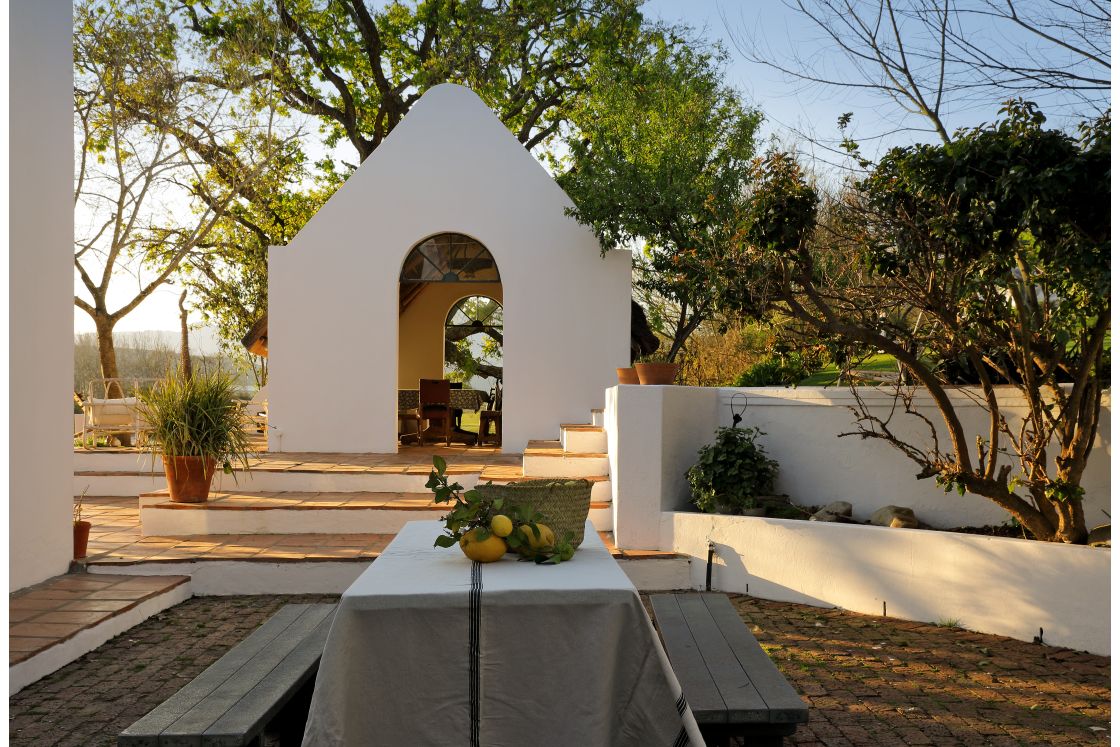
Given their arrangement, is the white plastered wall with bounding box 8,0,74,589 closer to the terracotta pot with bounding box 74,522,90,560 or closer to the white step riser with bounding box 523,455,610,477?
the terracotta pot with bounding box 74,522,90,560

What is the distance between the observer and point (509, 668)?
2.70m

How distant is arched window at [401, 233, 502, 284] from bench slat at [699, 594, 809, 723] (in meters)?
7.16

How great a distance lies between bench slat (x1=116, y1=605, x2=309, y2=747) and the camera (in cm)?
257

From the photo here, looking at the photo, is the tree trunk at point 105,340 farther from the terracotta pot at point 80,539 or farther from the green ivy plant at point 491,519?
the green ivy plant at point 491,519

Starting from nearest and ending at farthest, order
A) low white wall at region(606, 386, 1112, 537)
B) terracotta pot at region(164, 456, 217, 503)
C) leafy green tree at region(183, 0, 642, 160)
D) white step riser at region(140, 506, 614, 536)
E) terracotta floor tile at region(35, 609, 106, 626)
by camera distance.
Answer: terracotta floor tile at region(35, 609, 106, 626) < low white wall at region(606, 386, 1112, 537) < white step riser at region(140, 506, 614, 536) < terracotta pot at region(164, 456, 217, 503) < leafy green tree at region(183, 0, 642, 160)

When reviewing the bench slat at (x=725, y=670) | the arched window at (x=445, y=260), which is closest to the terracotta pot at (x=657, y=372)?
the arched window at (x=445, y=260)

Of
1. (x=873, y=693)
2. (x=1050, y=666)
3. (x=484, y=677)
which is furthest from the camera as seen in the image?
(x=1050, y=666)

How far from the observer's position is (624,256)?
10.2 meters

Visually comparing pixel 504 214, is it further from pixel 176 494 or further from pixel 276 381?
pixel 176 494

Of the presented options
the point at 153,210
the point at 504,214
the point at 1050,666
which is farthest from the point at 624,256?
the point at 153,210

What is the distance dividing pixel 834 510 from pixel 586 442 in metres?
2.59

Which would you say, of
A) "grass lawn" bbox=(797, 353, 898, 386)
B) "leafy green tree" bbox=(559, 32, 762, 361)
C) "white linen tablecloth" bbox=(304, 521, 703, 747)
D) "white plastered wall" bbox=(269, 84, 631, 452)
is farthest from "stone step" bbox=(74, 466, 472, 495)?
"white linen tablecloth" bbox=(304, 521, 703, 747)

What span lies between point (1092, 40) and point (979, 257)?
72.3 inches

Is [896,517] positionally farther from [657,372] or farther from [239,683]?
[239,683]
